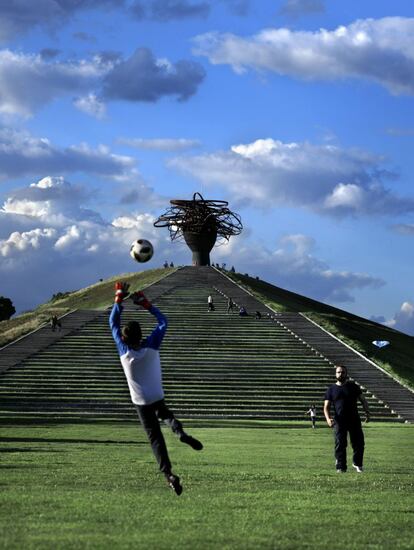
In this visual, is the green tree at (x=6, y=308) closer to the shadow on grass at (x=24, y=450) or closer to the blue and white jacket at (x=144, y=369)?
the shadow on grass at (x=24, y=450)

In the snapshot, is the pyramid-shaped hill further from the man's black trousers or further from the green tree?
the green tree

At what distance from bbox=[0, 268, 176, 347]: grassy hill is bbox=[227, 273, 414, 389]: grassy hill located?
8.51m

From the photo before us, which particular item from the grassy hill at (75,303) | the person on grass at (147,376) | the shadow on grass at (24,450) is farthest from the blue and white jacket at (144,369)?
the grassy hill at (75,303)

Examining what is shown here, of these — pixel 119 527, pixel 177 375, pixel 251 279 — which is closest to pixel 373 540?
pixel 119 527

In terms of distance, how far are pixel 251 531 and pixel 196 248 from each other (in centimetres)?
8627

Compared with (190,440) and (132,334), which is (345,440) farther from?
(132,334)

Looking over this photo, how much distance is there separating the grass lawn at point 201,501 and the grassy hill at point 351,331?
32.3m

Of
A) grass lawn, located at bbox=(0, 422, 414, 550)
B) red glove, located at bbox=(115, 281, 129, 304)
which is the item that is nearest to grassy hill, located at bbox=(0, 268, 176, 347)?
grass lawn, located at bbox=(0, 422, 414, 550)

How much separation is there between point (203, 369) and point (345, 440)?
109ft

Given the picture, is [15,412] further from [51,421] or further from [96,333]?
[96,333]

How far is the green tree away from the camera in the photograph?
10381 cm

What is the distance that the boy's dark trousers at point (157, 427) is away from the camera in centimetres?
1055

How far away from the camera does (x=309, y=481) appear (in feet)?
43.4

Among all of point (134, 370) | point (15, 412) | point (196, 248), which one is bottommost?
Result: point (15, 412)
